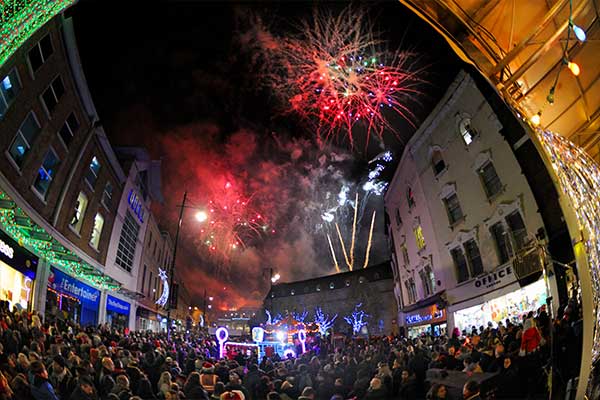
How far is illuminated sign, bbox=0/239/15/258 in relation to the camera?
309 centimetres

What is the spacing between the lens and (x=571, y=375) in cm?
215

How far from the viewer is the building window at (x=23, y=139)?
9.19 feet

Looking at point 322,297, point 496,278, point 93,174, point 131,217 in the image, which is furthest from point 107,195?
point 322,297

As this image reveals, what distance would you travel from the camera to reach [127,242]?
12719mm

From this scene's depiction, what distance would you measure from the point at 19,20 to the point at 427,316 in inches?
269

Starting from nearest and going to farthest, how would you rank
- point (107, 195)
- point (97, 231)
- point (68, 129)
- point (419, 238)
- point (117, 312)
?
point (68, 129)
point (419, 238)
point (107, 195)
point (97, 231)
point (117, 312)

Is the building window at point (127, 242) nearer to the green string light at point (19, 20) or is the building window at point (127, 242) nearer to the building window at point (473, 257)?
the green string light at point (19, 20)

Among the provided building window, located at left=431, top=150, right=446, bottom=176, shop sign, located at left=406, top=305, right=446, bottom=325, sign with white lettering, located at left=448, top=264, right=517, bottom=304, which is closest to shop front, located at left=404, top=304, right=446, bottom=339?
shop sign, located at left=406, top=305, right=446, bottom=325

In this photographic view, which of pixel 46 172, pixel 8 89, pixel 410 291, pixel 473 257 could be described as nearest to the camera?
pixel 8 89

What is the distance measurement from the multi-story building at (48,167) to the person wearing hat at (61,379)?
0.97 meters

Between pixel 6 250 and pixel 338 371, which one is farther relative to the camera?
pixel 338 371

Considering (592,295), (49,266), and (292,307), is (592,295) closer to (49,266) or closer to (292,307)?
(49,266)

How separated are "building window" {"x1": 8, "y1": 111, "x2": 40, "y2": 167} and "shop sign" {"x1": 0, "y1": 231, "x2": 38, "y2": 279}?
65cm

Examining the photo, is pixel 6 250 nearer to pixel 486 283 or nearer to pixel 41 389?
pixel 41 389
